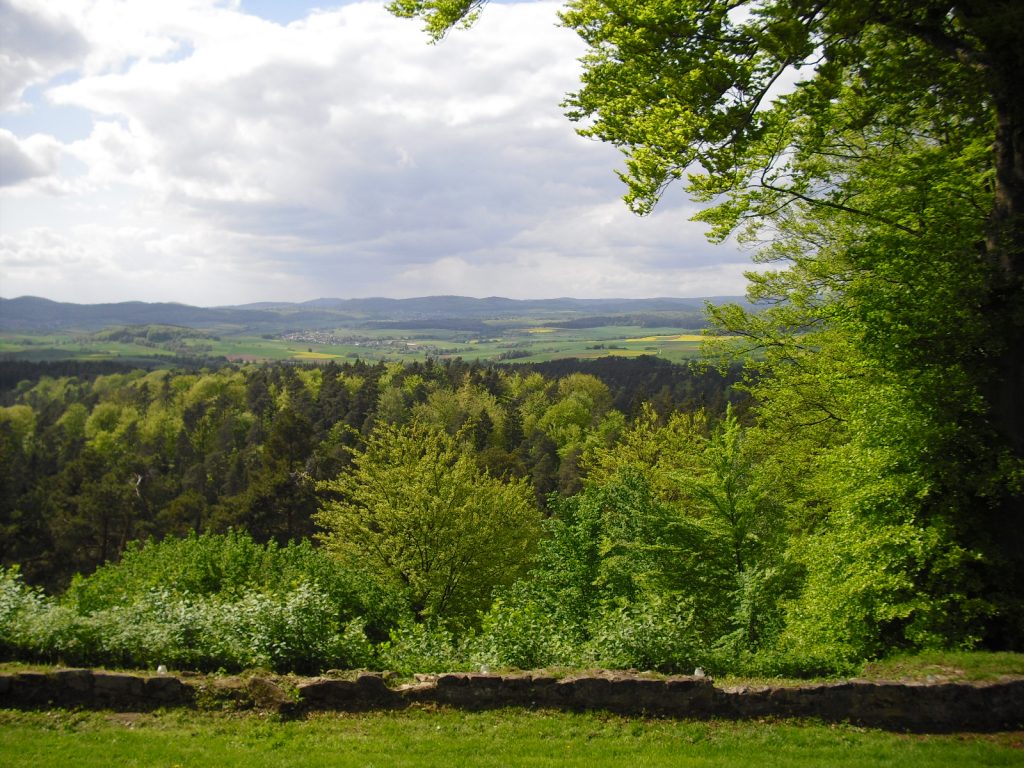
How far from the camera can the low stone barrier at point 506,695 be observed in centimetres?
Result: 878

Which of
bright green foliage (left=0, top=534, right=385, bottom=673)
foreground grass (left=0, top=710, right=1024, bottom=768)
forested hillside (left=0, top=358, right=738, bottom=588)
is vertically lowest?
forested hillside (left=0, top=358, right=738, bottom=588)

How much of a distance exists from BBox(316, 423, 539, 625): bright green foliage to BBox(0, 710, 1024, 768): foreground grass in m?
13.8

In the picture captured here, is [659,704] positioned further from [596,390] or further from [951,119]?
[596,390]

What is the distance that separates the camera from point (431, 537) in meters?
25.2

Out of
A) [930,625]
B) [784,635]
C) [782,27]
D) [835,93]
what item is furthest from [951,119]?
[784,635]

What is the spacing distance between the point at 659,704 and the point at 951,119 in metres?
12.2

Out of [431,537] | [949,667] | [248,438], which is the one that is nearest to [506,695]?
[949,667]

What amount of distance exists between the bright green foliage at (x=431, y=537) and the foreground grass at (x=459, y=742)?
1379cm

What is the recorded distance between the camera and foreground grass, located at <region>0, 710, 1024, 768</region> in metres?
7.88

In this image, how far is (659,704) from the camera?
361 inches

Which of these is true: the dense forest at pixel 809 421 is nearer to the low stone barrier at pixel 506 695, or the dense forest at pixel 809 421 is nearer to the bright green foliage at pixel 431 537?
the low stone barrier at pixel 506 695

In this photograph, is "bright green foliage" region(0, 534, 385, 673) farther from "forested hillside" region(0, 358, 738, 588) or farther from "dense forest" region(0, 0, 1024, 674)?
"forested hillside" region(0, 358, 738, 588)

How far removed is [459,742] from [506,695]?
1.12 m

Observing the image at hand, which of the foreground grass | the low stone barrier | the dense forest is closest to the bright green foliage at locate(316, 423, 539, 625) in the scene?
the dense forest
